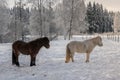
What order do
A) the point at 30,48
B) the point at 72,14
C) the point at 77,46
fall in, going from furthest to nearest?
the point at 72,14
the point at 77,46
the point at 30,48

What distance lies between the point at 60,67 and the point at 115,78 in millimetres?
3322

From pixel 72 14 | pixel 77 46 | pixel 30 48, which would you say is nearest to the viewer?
pixel 30 48

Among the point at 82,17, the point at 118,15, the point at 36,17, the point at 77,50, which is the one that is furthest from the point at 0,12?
the point at 118,15

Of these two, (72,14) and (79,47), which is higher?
(72,14)

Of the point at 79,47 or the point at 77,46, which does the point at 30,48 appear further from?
the point at 79,47

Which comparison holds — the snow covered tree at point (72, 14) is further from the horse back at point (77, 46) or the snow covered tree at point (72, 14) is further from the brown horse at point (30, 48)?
the brown horse at point (30, 48)

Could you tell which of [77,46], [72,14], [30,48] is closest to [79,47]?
[77,46]

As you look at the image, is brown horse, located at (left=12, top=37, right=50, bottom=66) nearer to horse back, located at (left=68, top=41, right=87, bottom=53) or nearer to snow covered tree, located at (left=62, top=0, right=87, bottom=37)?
horse back, located at (left=68, top=41, right=87, bottom=53)

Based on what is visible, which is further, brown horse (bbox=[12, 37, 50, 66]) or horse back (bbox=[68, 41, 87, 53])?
horse back (bbox=[68, 41, 87, 53])

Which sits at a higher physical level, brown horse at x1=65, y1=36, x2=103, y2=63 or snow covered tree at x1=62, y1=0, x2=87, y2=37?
snow covered tree at x1=62, y1=0, x2=87, y2=37

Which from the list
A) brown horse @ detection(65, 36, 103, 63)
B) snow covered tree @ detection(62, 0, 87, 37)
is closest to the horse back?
brown horse @ detection(65, 36, 103, 63)

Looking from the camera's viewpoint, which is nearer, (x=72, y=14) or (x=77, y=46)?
(x=77, y=46)

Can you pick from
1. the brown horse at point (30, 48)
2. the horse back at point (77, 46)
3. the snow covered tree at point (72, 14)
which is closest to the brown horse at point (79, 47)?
the horse back at point (77, 46)

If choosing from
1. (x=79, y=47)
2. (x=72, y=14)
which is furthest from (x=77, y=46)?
(x=72, y=14)
